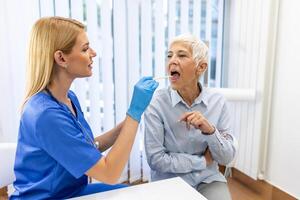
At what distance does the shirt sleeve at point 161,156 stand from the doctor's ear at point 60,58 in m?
0.53

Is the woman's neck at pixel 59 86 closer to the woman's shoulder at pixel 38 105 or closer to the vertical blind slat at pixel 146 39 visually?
the woman's shoulder at pixel 38 105

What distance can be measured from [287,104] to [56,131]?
159cm

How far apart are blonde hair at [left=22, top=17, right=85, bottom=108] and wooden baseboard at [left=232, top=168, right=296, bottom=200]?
1.78 m

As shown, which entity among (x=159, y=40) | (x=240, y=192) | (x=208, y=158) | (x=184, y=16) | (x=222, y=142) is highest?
(x=184, y=16)

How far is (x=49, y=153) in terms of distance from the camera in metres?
0.96

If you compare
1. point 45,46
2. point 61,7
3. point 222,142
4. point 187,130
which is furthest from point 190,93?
point 61,7

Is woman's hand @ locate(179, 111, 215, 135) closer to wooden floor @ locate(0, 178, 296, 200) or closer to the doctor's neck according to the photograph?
the doctor's neck

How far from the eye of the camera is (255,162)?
2221 mm

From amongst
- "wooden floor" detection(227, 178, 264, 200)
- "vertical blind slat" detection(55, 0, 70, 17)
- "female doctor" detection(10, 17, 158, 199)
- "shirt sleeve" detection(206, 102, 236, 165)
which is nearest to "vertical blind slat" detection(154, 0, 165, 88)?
"vertical blind slat" detection(55, 0, 70, 17)

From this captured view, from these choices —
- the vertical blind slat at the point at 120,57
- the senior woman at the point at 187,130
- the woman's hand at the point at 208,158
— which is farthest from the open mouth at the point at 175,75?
the vertical blind slat at the point at 120,57

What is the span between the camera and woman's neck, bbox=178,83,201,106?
1519 mm

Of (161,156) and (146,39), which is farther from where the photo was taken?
(146,39)

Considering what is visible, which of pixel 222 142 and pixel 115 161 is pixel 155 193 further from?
pixel 222 142

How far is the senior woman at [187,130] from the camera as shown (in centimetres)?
139
